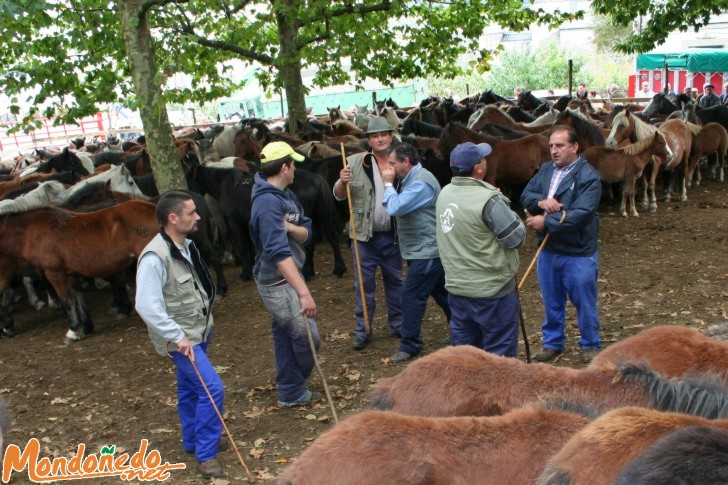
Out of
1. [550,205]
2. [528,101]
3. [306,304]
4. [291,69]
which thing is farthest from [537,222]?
[528,101]

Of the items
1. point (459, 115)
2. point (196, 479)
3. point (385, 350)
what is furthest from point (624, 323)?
point (459, 115)

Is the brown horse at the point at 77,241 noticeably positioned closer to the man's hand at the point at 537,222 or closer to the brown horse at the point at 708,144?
the man's hand at the point at 537,222

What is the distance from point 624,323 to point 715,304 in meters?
1.14

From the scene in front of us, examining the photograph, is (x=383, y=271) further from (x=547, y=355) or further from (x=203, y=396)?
(x=203, y=396)

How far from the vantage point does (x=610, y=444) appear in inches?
89.7

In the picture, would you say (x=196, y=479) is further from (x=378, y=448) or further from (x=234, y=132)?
(x=234, y=132)

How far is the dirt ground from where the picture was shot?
18.7 feet

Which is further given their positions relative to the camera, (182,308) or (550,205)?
(550,205)

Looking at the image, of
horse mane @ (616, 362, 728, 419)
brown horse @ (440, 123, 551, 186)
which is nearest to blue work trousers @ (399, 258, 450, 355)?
horse mane @ (616, 362, 728, 419)

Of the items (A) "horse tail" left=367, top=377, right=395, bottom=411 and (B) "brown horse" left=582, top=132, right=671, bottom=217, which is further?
(B) "brown horse" left=582, top=132, right=671, bottom=217

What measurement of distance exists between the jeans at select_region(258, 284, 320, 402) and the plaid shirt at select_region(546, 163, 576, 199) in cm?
242

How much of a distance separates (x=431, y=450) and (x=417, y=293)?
152 inches

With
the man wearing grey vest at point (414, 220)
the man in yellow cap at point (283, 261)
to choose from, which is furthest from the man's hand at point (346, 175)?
the man in yellow cap at point (283, 261)

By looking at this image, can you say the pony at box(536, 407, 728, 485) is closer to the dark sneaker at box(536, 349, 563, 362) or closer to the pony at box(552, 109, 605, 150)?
the dark sneaker at box(536, 349, 563, 362)
